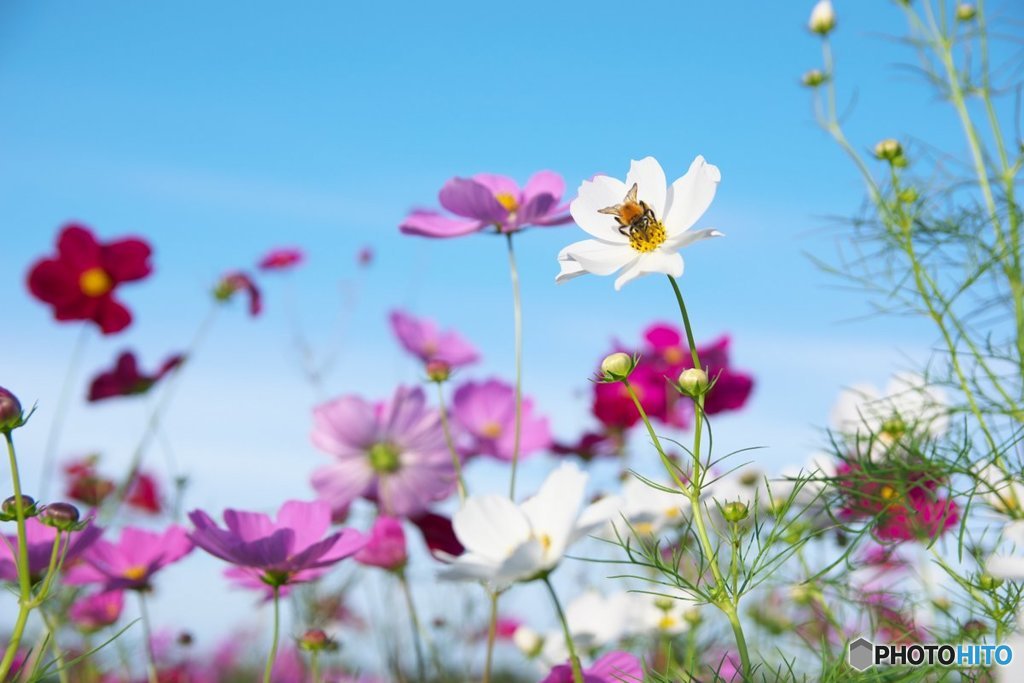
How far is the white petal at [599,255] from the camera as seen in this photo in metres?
0.64

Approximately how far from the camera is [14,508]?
2.15ft

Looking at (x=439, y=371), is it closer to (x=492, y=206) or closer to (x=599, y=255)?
(x=492, y=206)

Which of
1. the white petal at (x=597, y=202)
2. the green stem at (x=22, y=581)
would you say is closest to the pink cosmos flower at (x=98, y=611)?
the green stem at (x=22, y=581)

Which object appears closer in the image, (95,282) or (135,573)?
(135,573)

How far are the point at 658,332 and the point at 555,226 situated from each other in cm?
81

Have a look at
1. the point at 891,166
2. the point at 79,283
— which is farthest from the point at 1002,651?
the point at 79,283

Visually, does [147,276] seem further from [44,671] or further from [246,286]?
[44,671]

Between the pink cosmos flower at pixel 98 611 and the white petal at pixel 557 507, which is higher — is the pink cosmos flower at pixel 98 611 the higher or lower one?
the lower one

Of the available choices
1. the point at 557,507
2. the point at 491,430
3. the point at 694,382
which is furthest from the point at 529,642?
the point at 694,382

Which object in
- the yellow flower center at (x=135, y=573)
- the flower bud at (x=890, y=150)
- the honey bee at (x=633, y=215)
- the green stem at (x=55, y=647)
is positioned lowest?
the green stem at (x=55, y=647)

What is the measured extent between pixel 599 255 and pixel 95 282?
116cm

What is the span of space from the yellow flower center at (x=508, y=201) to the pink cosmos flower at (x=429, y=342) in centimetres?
31

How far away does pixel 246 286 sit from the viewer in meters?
1.66

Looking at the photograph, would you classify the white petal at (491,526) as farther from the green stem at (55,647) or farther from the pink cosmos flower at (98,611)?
the pink cosmos flower at (98,611)
